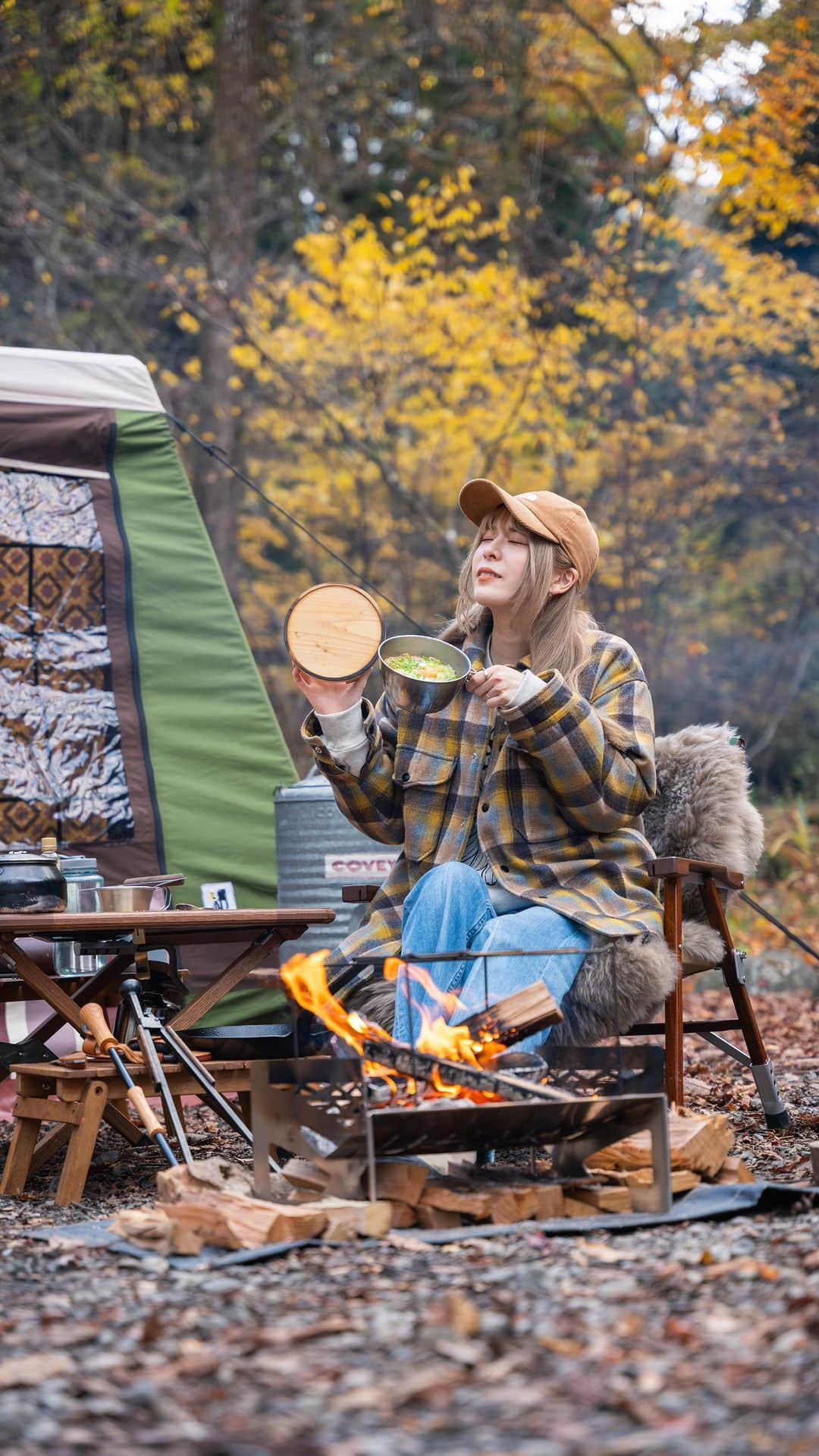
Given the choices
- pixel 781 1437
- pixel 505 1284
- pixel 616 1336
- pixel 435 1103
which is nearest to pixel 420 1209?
Result: pixel 435 1103

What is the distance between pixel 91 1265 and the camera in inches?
83.2

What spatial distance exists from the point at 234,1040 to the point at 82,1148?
451 mm

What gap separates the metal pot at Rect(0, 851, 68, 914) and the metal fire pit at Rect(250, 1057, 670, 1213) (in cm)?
83

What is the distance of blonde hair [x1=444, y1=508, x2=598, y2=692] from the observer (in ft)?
10.0

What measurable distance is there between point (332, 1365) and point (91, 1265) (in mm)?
698

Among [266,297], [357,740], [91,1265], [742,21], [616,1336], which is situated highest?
[742,21]

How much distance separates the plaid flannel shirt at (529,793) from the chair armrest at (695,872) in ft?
0.17

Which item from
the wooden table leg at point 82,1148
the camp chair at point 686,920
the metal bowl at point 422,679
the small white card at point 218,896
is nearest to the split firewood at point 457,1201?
the camp chair at point 686,920

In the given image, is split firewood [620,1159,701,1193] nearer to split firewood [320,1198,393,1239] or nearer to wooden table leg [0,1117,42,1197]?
split firewood [320,1198,393,1239]

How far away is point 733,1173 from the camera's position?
248 cm

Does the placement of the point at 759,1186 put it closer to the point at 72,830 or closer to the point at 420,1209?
the point at 420,1209

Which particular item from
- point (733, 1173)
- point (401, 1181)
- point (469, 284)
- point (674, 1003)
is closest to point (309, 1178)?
point (401, 1181)

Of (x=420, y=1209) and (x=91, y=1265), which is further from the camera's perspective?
(x=420, y=1209)

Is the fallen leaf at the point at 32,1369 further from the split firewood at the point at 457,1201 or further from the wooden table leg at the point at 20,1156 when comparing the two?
the wooden table leg at the point at 20,1156
